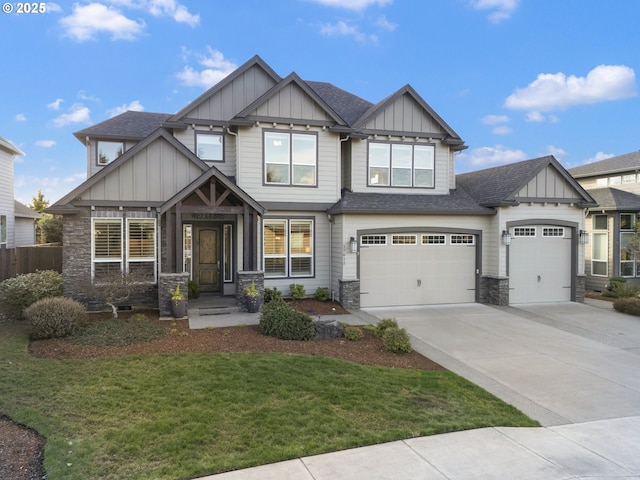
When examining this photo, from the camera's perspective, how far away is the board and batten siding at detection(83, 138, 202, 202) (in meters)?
12.0

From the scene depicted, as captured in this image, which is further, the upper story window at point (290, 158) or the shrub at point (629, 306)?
the upper story window at point (290, 158)

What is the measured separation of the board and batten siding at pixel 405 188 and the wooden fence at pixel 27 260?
1132 cm

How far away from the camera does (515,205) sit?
47.3ft

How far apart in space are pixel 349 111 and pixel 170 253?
29.2ft

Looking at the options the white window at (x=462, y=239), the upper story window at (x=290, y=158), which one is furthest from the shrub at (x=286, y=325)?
the white window at (x=462, y=239)

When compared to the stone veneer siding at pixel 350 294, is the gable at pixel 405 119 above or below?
above

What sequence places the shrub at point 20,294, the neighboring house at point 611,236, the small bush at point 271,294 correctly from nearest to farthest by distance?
the shrub at point 20,294 < the small bush at point 271,294 < the neighboring house at point 611,236

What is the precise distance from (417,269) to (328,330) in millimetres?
5999

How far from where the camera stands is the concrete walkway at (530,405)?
14.0ft

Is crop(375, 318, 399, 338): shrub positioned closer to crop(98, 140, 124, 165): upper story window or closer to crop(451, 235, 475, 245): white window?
crop(451, 235, 475, 245): white window

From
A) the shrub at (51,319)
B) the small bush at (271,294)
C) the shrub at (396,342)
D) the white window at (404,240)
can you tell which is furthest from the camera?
the white window at (404,240)

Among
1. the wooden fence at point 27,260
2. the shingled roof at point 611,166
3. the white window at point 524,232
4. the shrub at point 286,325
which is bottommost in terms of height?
the shrub at point 286,325

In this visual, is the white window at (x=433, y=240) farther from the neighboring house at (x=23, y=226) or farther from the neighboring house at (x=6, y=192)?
the neighboring house at (x=23, y=226)

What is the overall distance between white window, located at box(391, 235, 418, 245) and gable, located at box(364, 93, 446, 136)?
390cm
